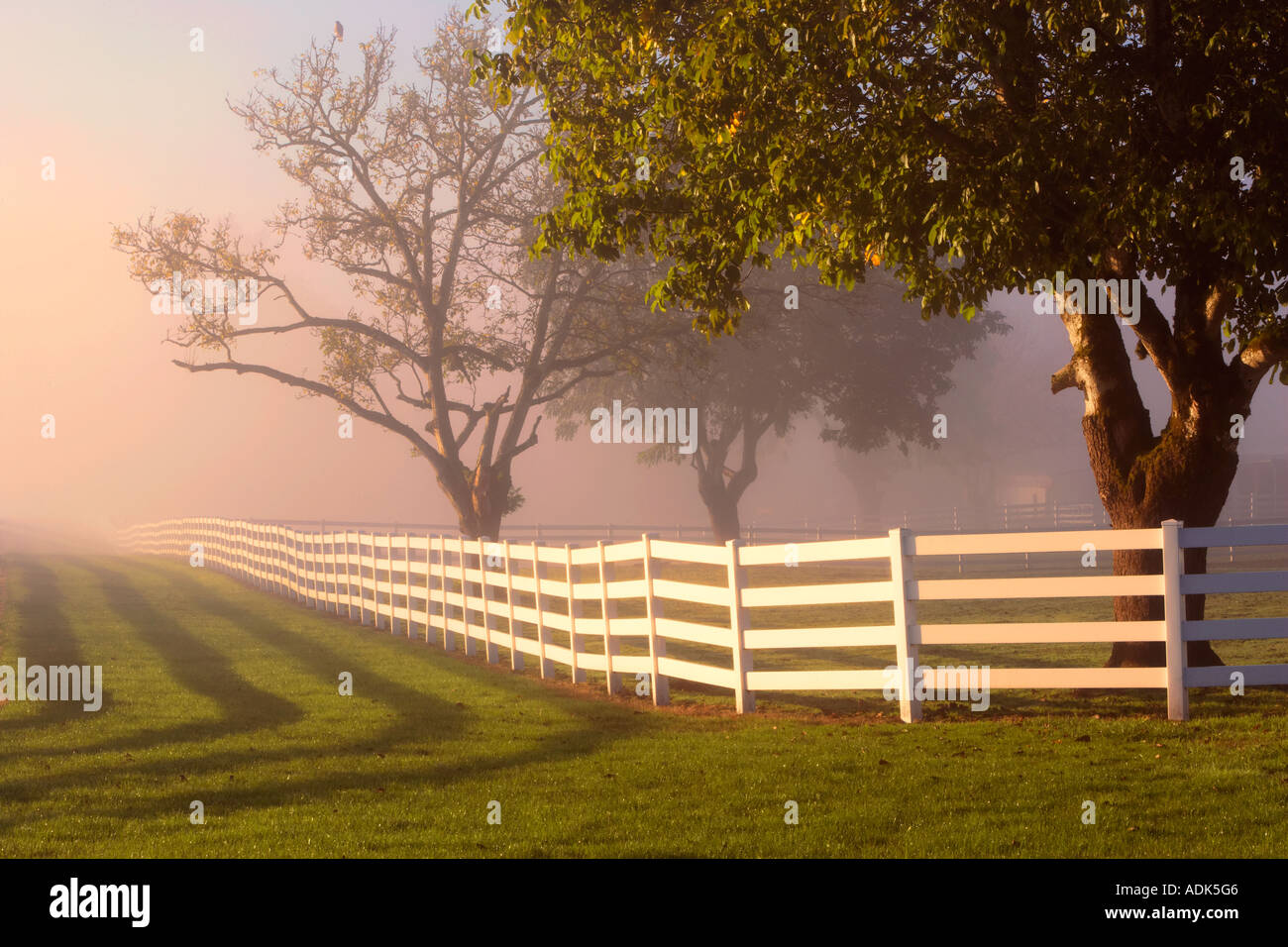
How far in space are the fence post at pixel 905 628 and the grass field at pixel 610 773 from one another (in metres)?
0.29

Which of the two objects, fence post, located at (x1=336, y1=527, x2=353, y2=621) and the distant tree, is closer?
fence post, located at (x1=336, y1=527, x2=353, y2=621)

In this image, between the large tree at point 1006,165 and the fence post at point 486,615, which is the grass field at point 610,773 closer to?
the fence post at point 486,615

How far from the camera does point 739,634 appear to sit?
1207 cm

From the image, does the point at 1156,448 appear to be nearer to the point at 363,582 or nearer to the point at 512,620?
the point at 512,620

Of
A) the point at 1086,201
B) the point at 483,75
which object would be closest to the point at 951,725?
the point at 1086,201

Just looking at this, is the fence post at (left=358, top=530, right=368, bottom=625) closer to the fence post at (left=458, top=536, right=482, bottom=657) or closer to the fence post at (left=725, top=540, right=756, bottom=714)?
the fence post at (left=458, top=536, right=482, bottom=657)

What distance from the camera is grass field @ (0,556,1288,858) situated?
708 cm

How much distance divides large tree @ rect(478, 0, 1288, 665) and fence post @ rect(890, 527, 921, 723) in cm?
285

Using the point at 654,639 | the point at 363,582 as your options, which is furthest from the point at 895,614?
the point at 363,582

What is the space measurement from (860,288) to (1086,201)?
28.1 metres

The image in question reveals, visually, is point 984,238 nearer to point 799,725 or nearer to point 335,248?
point 799,725

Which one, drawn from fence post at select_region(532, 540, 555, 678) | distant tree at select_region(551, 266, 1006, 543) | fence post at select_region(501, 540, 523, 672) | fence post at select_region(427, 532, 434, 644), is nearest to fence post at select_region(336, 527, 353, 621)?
fence post at select_region(427, 532, 434, 644)

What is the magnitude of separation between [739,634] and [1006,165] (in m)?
5.04

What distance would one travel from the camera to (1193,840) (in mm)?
6723
